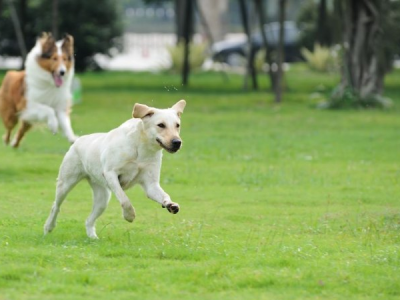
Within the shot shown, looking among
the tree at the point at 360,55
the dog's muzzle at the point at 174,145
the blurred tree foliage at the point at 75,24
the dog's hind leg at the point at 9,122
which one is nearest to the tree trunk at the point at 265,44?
the tree at the point at 360,55

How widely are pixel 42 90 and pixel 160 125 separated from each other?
23.9 ft

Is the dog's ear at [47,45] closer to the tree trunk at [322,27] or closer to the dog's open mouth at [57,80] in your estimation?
the dog's open mouth at [57,80]

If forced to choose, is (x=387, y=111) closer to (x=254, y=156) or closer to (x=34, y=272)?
(x=254, y=156)

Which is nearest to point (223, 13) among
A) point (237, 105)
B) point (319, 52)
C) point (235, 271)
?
point (319, 52)

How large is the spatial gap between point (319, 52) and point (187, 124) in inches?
840

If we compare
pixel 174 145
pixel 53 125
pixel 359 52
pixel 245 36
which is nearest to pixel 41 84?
pixel 53 125

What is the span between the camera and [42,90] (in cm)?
1600

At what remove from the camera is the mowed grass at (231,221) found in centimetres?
797

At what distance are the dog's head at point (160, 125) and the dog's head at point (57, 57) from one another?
22.6 ft

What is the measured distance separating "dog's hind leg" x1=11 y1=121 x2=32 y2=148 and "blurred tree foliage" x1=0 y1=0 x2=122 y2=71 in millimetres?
27581

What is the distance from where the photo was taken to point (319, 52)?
143ft

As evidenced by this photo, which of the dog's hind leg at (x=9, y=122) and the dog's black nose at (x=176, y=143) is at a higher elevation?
the dog's black nose at (x=176, y=143)

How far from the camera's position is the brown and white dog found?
1574 centimetres

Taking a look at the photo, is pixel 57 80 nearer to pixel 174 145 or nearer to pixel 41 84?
pixel 41 84
